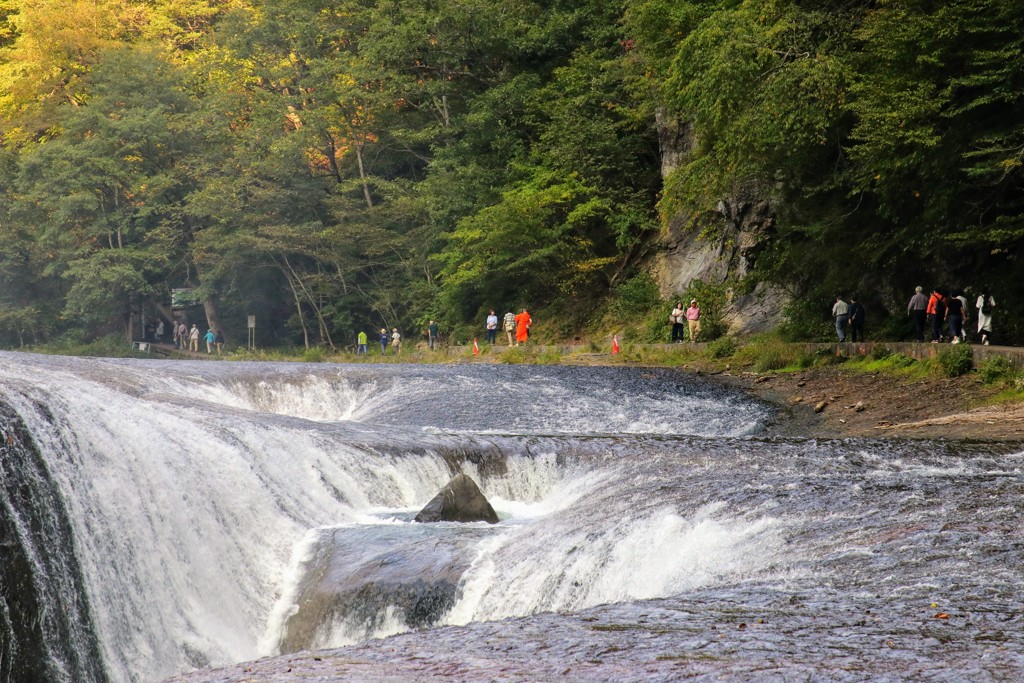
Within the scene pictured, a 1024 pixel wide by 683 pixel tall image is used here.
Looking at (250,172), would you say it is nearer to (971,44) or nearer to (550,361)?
(550,361)

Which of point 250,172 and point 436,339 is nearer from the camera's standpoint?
point 436,339

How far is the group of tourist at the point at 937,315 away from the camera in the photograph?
20.4m

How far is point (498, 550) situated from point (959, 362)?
12105mm

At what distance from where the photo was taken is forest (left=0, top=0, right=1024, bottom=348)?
20266 millimetres

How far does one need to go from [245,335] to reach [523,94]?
2222 cm

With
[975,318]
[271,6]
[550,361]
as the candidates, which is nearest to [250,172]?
[271,6]

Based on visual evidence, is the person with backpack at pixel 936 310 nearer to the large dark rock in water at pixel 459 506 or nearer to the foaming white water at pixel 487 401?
the foaming white water at pixel 487 401

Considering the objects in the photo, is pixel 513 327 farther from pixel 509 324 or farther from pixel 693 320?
pixel 693 320

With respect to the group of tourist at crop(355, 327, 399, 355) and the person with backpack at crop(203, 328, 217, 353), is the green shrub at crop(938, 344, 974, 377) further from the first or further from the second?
the person with backpack at crop(203, 328, 217, 353)

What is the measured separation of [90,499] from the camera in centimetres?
1031

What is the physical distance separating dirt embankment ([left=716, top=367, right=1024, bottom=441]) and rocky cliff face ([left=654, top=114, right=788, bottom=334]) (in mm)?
5564

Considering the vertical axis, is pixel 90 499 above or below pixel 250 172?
below

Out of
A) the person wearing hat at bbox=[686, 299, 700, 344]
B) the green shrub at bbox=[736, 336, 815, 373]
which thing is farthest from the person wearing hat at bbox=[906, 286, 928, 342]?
the person wearing hat at bbox=[686, 299, 700, 344]

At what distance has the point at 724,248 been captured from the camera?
3094 centimetres
